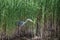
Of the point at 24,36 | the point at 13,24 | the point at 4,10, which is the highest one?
the point at 4,10

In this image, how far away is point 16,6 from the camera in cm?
228

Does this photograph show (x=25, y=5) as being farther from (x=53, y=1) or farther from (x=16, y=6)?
(x=53, y=1)

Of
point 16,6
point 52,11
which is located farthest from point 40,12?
point 16,6

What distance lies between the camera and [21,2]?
2285 millimetres

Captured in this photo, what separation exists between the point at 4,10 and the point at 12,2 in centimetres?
13

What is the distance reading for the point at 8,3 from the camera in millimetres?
2248

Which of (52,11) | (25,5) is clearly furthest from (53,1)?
(25,5)

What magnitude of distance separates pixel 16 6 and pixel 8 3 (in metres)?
0.10

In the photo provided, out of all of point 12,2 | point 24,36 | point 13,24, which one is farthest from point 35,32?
point 12,2

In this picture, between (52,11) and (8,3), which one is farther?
→ (52,11)

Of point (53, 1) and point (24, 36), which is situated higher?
point (53, 1)

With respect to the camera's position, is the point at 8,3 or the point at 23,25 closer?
the point at 8,3

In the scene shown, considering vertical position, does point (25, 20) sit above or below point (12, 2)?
below

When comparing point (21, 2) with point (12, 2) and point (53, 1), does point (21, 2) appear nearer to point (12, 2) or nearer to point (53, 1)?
point (12, 2)
